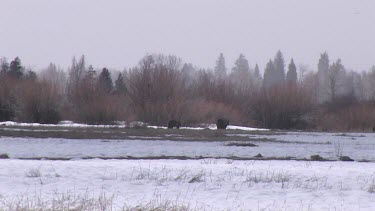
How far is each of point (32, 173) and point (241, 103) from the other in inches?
2466

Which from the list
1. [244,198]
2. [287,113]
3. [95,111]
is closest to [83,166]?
[244,198]

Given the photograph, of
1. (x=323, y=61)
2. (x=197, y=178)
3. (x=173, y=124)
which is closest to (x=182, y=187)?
(x=197, y=178)

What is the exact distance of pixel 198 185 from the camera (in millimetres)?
14070

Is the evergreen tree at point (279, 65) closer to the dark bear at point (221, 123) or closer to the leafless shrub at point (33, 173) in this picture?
the dark bear at point (221, 123)

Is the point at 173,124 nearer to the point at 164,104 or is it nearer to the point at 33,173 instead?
the point at 164,104

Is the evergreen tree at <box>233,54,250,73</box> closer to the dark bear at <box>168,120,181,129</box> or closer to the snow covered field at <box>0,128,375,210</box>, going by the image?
the dark bear at <box>168,120,181,129</box>

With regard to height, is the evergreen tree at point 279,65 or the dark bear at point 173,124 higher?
the evergreen tree at point 279,65

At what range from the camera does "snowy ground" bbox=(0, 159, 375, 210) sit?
40.1ft

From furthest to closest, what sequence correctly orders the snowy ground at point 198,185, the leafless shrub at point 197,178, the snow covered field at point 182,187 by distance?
the leafless shrub at point 197,178 → the snowy ground at point 198,185 → the snow covered field at point 182,187

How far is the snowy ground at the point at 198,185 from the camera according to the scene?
12.2 meters

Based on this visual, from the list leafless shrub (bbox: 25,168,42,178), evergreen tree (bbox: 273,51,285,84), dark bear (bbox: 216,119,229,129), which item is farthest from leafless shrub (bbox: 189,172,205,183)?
evergreen tree (bbox: 273,51,285,84)

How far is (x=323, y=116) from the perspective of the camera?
7188cm

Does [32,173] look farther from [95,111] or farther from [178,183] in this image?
[95,111]

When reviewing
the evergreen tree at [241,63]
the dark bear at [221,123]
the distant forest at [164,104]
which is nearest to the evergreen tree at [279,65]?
the evergreen tree at [241,63]
